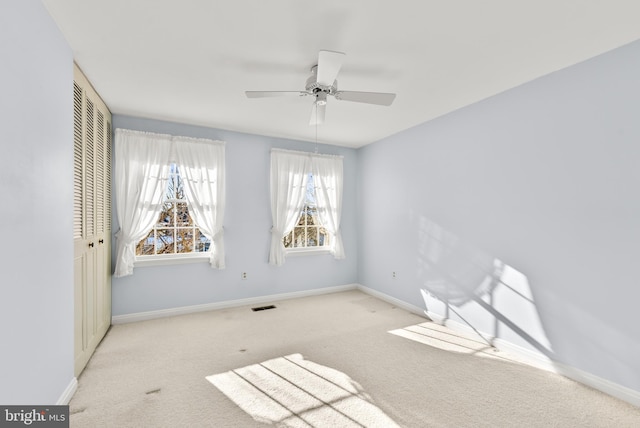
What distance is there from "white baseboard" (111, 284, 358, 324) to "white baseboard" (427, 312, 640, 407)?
93.7 inches

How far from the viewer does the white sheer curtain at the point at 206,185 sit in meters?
3.92

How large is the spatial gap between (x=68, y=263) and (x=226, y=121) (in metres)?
2.51

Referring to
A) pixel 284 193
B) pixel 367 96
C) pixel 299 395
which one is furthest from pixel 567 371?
pixel 284 193

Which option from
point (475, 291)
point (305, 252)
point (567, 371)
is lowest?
point (567, 371)

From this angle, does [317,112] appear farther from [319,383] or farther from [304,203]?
[319,383]

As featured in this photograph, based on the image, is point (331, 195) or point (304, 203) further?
point (331, 195)

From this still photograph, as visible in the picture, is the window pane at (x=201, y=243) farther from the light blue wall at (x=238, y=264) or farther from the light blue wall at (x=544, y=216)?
the light blue wall at (x=544, y=216)

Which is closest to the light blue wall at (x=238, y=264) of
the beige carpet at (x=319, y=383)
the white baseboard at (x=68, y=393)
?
the beige carpet at (x=319, y=383)

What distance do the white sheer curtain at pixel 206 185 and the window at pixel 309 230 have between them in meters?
1.17

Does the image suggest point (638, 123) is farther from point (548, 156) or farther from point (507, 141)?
point (507, 141)

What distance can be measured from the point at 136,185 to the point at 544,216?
4.65 metres

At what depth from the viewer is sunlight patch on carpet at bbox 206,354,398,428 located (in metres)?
1.90

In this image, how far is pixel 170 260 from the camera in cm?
386

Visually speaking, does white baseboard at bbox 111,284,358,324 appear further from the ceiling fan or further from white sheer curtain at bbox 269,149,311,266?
the ceiling fan
